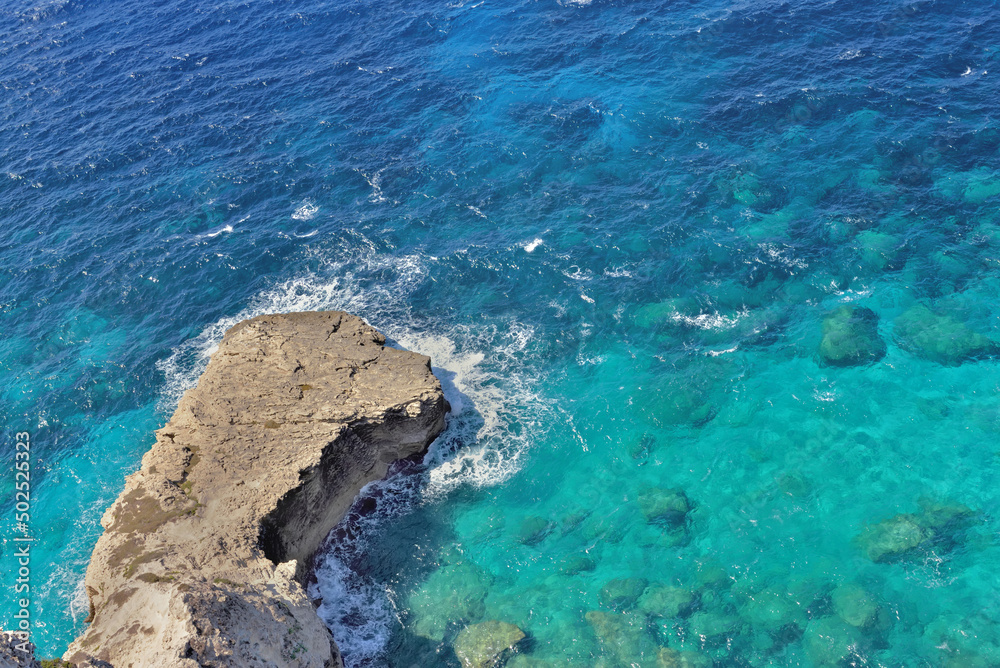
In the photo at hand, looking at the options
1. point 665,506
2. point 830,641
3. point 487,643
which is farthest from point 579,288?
point 830,641

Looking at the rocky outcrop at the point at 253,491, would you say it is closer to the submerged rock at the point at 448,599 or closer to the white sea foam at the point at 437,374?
the white sea foam at the point at 437,374

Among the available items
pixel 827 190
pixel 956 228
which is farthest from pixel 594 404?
pixel 956 228

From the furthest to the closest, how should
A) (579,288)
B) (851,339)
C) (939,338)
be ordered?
1. (579,288)
2. (851,339)
3. (939,338)

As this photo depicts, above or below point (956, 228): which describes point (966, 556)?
below

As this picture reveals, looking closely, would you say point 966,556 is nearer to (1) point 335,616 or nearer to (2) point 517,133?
(1) point 335,616

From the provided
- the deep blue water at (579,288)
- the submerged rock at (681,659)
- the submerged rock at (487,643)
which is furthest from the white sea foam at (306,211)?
the submerged rock at (681,659)

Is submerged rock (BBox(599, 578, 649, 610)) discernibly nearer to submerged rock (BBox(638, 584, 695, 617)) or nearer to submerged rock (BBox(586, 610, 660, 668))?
submerged rock (BBox(638, 584, 695, 617))

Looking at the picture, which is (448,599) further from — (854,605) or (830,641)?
(854,605)
